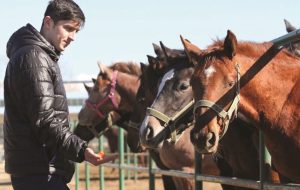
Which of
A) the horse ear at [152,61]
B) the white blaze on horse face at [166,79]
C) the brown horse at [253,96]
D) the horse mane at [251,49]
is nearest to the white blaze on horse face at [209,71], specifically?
the brown horse at [253,96]

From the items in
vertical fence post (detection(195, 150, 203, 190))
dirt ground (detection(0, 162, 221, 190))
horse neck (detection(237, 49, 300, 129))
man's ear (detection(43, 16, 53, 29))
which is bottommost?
dirt ground (detection(0, 162, 221, 190))

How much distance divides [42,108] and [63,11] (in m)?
0.50

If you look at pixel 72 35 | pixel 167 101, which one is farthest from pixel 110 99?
pixel 72 35

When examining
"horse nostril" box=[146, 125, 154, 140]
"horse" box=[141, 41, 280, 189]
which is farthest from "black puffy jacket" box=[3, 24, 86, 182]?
"horse nostril" box=[146, 125, 154, 140]

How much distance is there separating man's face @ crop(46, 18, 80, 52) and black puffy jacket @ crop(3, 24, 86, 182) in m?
0.04

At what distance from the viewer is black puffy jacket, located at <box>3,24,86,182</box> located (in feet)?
9.99

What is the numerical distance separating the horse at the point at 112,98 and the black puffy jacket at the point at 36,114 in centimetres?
463

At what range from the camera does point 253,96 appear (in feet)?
12.1

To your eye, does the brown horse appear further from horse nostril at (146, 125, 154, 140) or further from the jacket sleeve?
horse nostril at (146, 125, 154, 140)

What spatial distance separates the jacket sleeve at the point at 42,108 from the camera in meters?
3.04

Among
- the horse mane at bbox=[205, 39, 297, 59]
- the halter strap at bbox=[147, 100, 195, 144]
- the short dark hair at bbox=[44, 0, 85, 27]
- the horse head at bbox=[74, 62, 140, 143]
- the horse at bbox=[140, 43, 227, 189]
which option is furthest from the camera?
the horse head at bbox=[74, 62, 140, 143]

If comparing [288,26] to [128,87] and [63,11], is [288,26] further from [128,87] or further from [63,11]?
[128,87]

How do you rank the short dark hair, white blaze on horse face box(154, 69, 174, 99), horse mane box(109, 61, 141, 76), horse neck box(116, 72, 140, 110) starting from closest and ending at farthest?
the short dark hair < white blaze on horse face box(154, 69, 174, 99) < horse neck box(116, 72, 140, 110) < horse mane box(109, 61, 141, 76)

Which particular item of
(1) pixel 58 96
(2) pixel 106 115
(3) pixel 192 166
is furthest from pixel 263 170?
(2) pixel 106 115
